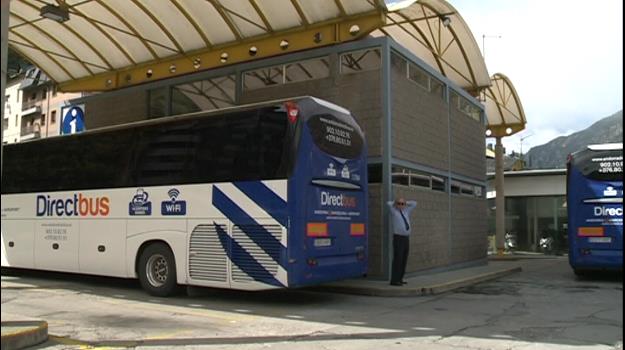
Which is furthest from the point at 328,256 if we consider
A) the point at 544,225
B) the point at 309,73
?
the point at 544,225

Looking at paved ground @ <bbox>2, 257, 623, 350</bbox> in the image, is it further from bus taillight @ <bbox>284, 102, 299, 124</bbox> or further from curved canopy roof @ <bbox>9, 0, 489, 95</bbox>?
curved canopy roof @ <bbox>9, 0, 489, 95</bbox>

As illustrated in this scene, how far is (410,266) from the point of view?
47.9ft

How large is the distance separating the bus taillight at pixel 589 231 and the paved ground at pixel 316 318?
1.66 metres

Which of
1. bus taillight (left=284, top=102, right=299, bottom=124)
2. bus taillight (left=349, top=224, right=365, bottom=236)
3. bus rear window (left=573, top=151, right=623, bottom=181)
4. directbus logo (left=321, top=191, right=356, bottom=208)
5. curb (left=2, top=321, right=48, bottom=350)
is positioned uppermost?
bus taillight (left=284, top=102, right=299, bottom=124)

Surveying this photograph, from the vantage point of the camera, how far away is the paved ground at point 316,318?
7.22 m

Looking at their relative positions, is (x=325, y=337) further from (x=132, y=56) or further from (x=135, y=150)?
(x=132, y=56)

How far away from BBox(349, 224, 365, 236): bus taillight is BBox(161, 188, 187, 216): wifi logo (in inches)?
121

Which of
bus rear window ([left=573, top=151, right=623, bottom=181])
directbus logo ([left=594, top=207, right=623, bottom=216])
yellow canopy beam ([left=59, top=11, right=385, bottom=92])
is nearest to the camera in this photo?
yellow canopy beam ([left=59, top=11, right=385, bottom=92])

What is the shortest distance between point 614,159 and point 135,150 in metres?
11.4

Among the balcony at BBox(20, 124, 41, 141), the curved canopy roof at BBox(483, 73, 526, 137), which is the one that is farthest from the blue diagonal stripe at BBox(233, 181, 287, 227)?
the balcony at BBox(20, 124, 41, 141)

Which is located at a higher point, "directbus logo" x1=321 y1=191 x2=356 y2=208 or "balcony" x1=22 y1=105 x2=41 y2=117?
"balcony" x1=22 y1=105 x2=41 y2=117

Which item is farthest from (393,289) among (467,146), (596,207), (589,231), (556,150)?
(556,150)

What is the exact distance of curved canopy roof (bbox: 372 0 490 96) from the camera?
16.4 metres

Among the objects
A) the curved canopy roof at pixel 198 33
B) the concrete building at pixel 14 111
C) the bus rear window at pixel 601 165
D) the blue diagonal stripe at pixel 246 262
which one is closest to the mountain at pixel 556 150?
the curved canopy roof at pixel 198 33
